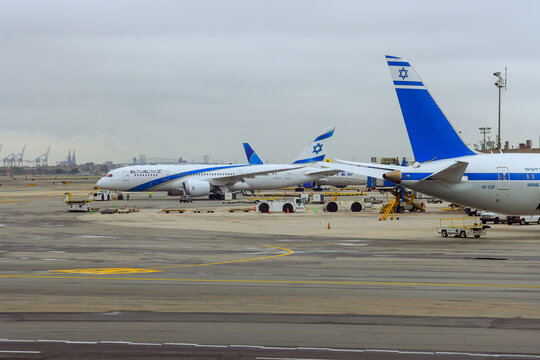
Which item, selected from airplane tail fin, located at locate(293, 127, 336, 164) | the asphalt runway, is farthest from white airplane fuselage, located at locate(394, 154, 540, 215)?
airplane tail fin, located at locate(293, 127, 336, 164)

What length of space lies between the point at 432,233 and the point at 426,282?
80.7 ft

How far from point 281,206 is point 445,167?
34595 mm

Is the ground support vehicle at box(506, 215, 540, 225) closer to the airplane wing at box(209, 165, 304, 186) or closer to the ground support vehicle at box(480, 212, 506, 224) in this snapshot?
the ground support vehicle at box(480, 212, 506, 224)

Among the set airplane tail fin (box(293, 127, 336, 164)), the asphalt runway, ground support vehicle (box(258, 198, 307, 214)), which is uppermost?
airplane tail fin (box(293, 127, 336, 164))

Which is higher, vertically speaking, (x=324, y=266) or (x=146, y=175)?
(x=146, y=175)

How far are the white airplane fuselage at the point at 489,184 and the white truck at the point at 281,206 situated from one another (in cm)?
3261

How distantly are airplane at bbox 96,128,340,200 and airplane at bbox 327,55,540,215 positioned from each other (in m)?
47.8

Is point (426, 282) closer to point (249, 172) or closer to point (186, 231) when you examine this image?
point (186, 231)

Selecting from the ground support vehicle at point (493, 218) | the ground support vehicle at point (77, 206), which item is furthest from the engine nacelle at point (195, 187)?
the ground support vehicle at point (493, 218)

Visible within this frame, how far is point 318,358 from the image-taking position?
46.9 ft

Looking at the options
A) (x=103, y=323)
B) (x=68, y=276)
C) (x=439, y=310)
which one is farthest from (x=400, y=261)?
(x=103, y=323)

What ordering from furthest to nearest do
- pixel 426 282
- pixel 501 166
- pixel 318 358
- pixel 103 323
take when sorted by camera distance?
pixel 501 166, pixel 426 282, pixel 103 323, pixel 318 358

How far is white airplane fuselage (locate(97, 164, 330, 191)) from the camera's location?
96500 mm

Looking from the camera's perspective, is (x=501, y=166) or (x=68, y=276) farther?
(x=501, y=166)
